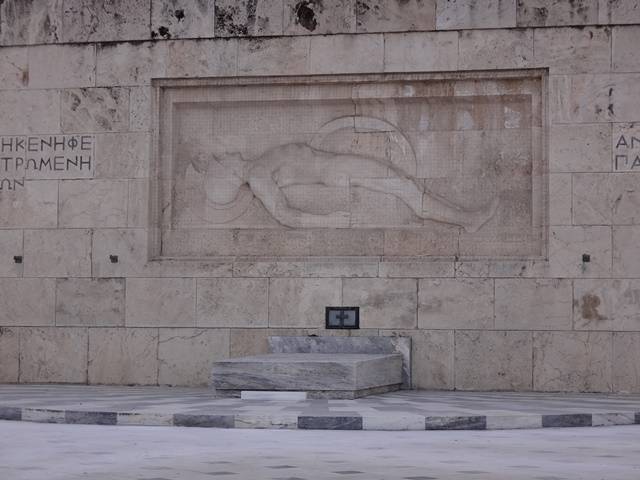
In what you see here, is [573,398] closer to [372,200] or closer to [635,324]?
[635,324]

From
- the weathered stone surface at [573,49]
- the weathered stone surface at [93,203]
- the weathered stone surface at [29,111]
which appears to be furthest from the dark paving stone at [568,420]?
the weathered stone surface at [29,111]

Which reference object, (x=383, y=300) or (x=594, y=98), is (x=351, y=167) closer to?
(x=383, y=300)

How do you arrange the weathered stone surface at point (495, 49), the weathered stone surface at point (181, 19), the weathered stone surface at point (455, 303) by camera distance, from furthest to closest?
the weathered stone surface at point (181, 19) → the weathered stone surface at point (495, 49) → the weathered stone surface at point (455, 303)

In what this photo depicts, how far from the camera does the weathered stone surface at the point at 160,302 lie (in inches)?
715

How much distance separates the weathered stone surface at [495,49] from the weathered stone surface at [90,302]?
5.67 metres

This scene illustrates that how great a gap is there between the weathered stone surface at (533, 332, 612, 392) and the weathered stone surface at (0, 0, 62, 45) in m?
8.07

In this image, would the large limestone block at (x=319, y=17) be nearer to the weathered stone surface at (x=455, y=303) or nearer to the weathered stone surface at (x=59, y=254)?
the weathered stone surface at (x=455, y=303)

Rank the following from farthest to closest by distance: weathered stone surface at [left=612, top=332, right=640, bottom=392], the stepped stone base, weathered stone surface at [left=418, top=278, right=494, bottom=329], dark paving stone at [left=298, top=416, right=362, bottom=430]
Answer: weathered stone surface at [left=418, top=278, right=494, bottom=329] → weathered stone surface at [left=612, top=332, right=640, bottom=392] → the stepped stone base → dark paving stone at [left=298, top=416, right=362, bottom=430]

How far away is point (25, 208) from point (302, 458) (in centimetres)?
977

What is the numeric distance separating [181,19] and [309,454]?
31.2ft

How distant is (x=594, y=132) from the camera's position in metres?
17.3

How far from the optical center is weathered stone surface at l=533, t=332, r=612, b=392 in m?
17.1

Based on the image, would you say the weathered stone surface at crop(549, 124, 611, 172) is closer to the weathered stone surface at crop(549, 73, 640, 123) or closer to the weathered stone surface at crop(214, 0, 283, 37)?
the weathered stone surface at crop(549, 73, 640, 123)

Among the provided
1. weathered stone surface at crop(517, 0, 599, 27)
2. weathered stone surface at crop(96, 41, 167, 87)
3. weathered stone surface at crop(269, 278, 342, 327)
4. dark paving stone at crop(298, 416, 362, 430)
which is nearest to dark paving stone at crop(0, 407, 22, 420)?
dark paving stone at crop(298, 416, 362, 430)
